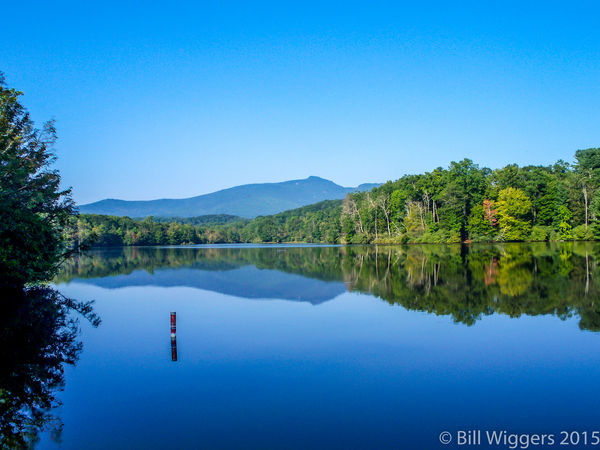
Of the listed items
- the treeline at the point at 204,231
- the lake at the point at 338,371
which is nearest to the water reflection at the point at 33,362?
the lake at the point at 338,371

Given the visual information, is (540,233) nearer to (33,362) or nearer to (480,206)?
(480,206)

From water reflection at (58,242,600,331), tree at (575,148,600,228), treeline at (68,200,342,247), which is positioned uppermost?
tree at (575,148,600,228)

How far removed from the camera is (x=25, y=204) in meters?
22.1

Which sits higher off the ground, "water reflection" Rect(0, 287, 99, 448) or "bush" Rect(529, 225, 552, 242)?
"bush" Rect(529, 225, 552, 242)

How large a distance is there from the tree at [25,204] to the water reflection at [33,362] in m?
2.15

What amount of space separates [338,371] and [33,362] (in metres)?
7.77

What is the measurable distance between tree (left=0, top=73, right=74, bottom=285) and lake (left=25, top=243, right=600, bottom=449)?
4476 mm

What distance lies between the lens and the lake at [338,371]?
7.21 m

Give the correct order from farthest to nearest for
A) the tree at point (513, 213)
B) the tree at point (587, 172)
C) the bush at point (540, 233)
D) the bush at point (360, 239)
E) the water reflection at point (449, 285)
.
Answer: the bush at point (360, 239), the tree at point (513, 213), the bush at point (540, 233), the tree at point (587, 172), the water reflection at point (449, 285)

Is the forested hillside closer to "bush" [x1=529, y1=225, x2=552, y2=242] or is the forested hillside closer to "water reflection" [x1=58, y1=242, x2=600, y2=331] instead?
"bush" [x1=529, y1=225, x2=552, y2=242]

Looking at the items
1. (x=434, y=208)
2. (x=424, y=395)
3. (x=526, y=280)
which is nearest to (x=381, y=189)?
(x=434, y=208)

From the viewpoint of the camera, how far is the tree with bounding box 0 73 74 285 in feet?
64.0

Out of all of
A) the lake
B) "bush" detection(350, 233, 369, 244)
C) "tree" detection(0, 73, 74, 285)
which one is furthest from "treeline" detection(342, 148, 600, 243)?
"tree" detection(0, 73, 74, 285)

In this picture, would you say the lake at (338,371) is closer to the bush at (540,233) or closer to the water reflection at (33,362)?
the water reflection at (33,362)
